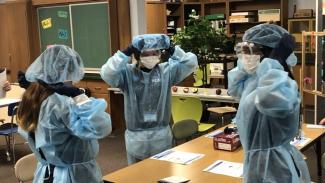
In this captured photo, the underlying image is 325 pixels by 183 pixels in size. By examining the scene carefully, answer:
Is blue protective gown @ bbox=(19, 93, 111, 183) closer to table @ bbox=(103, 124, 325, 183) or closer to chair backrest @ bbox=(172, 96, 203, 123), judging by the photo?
table @ bbox=(103, 124, 325, 183)

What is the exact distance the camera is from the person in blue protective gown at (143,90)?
2.92 m

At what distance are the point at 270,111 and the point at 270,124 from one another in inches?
4.4

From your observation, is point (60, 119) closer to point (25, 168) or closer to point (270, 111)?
point (25, 168)

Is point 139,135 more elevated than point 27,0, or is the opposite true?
point 27,0

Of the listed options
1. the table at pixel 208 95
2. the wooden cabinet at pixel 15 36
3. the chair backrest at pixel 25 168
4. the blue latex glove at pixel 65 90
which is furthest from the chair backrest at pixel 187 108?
the wooden cabinet at pixel 15 36

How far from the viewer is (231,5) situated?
845 centimetres

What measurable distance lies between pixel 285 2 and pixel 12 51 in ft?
17.1

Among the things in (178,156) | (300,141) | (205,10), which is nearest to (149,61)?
(178,156)

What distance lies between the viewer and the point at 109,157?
4.93 meters

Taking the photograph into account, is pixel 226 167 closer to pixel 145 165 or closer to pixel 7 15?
pixel 145 165

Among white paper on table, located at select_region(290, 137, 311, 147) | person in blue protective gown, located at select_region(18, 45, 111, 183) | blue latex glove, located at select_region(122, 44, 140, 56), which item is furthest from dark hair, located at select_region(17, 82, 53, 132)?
white paper on table, located at select_region(290, 137, 311, 147)

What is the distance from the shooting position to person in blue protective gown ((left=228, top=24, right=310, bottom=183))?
1.73m

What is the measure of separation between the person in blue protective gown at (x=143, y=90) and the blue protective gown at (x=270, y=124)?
1069 mm

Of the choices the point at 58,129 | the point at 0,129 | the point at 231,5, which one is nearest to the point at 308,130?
the point at 58,129
